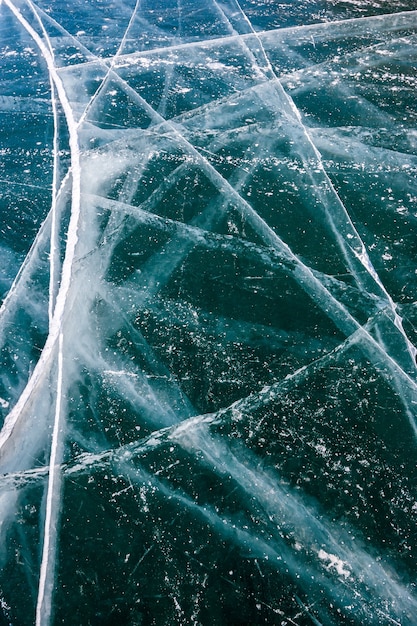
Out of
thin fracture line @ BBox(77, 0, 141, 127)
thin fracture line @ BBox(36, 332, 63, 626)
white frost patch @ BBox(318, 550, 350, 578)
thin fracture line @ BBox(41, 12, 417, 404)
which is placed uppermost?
thin fracture line @ BBox(77, 0, 141, 127)

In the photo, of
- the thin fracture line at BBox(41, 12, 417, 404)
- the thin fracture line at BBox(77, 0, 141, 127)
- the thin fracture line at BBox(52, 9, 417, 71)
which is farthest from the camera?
the thin fracture line at BBox(52, 9, 417, 71)

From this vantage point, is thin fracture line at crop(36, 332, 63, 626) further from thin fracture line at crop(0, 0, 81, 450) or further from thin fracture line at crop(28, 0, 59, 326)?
thin fracture line at crop(28, 0, 59, 326)

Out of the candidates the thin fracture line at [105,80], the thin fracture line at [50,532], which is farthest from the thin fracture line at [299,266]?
the thin fracture line at [50,532]

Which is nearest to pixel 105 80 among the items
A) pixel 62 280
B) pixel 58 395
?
pixel 62 280

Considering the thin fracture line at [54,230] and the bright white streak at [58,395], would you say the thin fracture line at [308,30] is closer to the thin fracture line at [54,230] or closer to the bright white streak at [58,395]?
the thin fracture line at [54,230]

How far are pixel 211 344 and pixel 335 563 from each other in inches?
41.1

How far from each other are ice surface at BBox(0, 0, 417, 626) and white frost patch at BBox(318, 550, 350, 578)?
18 mm

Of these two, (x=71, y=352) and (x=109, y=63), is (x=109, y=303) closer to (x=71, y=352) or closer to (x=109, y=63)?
(x=71, y=352)

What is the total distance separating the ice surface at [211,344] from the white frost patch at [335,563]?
0.06 feet

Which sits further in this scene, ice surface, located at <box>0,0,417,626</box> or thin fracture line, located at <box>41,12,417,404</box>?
thin fracture line, located at <box>41,12,417,404</box>

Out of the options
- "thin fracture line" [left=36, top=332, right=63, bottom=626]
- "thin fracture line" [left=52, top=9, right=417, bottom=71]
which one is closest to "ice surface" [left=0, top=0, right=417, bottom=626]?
"thin fracture line" [left=36, top=332, right=63, bottom=626]

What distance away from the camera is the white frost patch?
1.53 meters

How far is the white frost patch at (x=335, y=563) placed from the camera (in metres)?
1.53

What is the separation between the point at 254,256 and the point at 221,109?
1.70 m
